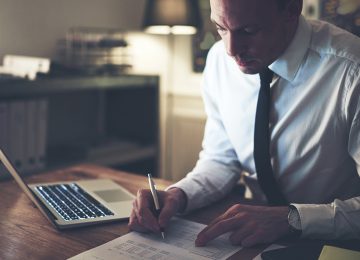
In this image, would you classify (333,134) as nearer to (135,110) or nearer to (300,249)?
(300,249)

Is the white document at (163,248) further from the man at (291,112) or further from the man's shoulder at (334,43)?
the man's shoulder at (334,43)

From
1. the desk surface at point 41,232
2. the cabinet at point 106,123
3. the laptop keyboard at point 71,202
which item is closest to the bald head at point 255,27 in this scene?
the desk surface at point 41,232

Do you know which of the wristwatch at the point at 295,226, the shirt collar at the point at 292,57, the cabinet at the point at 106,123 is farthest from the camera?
the cabinet at the point at 106,123

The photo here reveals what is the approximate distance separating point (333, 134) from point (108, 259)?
0.67 metres

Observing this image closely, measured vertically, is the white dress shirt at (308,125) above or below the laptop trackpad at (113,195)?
above

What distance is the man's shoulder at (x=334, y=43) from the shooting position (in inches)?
48.3

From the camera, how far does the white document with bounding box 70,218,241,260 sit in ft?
2.90

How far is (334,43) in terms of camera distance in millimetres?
1259

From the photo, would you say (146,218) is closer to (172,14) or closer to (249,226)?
(249,226)

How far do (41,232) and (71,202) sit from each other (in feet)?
0.58

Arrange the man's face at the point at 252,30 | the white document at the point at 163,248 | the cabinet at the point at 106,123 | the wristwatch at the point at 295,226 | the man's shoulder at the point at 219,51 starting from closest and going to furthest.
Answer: the white document at the point at 163,248 < the wristwatch at the point at 295,226 < the man's face at the point at 252,30 < the man's shoulder at the point at 219,51 < the cabinet at the point at 106,123

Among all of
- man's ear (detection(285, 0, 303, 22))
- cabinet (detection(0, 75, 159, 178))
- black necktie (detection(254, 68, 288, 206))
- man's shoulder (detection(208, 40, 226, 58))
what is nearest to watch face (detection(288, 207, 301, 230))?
black necktie (detection(254, 68, 288, 206))

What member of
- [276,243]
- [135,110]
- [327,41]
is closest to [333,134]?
[327,41]

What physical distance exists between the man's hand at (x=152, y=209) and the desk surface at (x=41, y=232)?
33 mm
